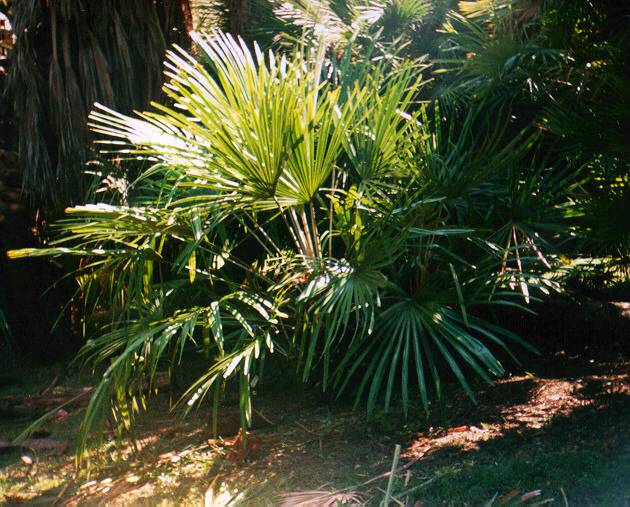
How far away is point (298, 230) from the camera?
15.5 ft

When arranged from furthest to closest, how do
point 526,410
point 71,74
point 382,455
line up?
1. point 71,74
2. point 526,410
3. point 382,455

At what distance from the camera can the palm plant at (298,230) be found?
4.15 m

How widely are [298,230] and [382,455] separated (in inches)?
59.2

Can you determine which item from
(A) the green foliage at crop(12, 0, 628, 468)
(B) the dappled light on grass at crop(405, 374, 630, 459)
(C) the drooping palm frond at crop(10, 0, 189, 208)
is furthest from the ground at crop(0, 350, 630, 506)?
(C) the drooping palm frond at crop(10, 0, 189, 208)

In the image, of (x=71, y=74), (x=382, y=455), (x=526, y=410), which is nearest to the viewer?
(x=382, y=455)

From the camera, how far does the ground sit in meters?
3.90

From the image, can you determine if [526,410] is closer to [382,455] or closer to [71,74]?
[382,455]

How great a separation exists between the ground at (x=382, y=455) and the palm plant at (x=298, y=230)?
1.46 feet

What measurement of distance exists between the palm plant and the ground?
0.44 metres

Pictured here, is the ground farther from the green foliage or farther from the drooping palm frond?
the drooping palm frond

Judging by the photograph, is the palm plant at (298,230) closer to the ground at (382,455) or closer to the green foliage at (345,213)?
the green foliage at (345,213)

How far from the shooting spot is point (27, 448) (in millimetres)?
5703

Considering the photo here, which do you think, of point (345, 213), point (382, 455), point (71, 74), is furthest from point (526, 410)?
point (71, 74)

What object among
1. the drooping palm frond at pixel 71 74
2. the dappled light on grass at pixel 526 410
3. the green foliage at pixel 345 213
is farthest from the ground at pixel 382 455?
A: the drooping palm frond at pixel 71 74
